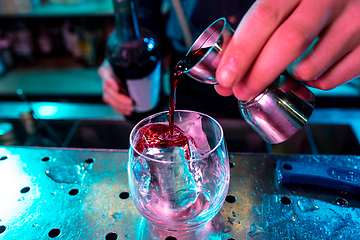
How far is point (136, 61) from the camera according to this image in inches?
38.6

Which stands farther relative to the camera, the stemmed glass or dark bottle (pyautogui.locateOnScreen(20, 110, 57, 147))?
dark bottle (pyautogui.locateOnScreen(20, 110, 57, 147))

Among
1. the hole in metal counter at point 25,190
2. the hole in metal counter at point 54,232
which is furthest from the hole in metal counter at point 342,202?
the hole in metal counter at point 25,190

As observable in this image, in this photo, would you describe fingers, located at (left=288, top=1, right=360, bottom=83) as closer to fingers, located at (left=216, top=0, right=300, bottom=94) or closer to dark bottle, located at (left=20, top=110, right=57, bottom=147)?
fingers, located at (left=216, top=0, right=300, bottom=94)

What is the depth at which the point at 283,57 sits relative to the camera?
460 millimetres

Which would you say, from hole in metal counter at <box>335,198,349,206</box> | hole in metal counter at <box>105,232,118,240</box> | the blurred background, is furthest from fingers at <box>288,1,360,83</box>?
the blurred background

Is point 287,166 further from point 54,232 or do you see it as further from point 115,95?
point 115,95

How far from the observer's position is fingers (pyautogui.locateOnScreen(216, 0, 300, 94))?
1.49ft

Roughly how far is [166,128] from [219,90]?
14 cm

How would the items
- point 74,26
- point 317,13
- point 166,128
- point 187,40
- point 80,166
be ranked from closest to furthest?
point 317,13, point 166,128, point 80,166, point 187,40, point 74,26

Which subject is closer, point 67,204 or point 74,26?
point 67,204

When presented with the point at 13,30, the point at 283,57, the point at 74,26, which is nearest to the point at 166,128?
the point at 283,57

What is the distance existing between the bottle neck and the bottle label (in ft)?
0.43

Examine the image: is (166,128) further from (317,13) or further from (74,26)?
(74,26)

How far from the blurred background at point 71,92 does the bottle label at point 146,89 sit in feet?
1.32
